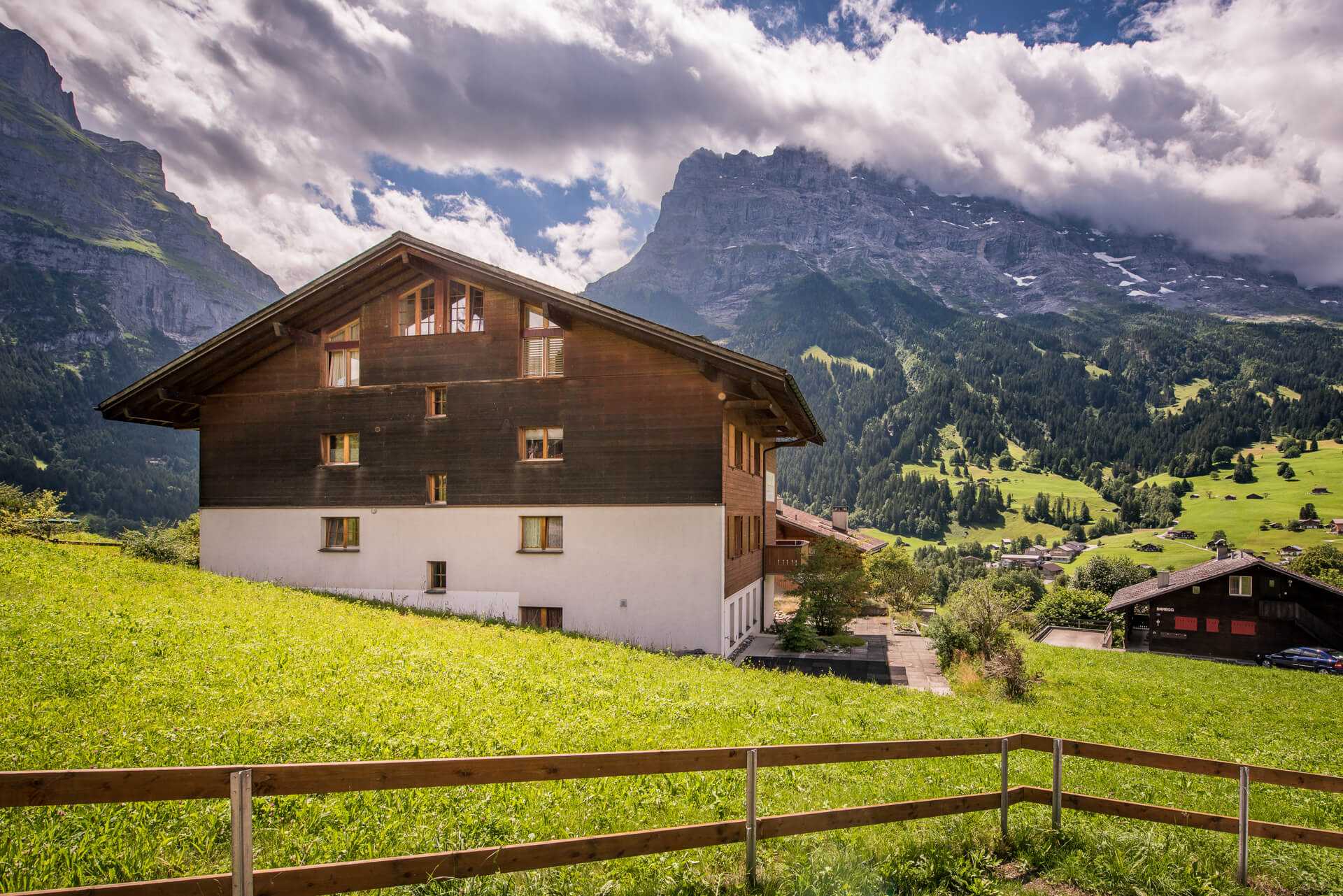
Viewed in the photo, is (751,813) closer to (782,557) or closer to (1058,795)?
(1058,795)

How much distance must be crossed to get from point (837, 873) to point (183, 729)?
23.3ft

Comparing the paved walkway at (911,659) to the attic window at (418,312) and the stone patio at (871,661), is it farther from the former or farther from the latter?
the attic window at (418,312)

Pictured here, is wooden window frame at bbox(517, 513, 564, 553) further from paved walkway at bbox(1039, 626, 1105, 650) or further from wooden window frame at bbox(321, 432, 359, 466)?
paved walkway at bbox(1039, 626, 1105, 650)

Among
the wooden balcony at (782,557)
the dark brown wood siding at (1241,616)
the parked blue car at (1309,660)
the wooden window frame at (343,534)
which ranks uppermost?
the wooden window frame at (343,534)

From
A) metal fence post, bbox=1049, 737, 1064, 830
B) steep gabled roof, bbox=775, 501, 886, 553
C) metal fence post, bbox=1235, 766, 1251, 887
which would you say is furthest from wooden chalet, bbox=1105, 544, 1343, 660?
metal fence post, bbox=1049, 737, 1064, 830

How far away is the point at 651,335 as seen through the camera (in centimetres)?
2175

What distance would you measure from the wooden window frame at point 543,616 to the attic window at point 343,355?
9.95 meters

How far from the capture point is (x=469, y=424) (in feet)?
77.4

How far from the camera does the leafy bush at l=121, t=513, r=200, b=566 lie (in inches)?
946

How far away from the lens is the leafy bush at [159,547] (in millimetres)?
24031

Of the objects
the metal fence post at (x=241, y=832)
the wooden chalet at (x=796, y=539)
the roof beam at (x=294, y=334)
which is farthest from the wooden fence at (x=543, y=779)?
the roof beam at (x=294, y=334)

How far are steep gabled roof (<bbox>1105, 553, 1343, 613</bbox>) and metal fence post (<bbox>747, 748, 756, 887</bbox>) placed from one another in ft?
216

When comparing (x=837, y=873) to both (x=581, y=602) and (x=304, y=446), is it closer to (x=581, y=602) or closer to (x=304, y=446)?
(x=581, y=602)

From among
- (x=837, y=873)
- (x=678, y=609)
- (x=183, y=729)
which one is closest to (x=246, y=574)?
(x=678, y=609)
